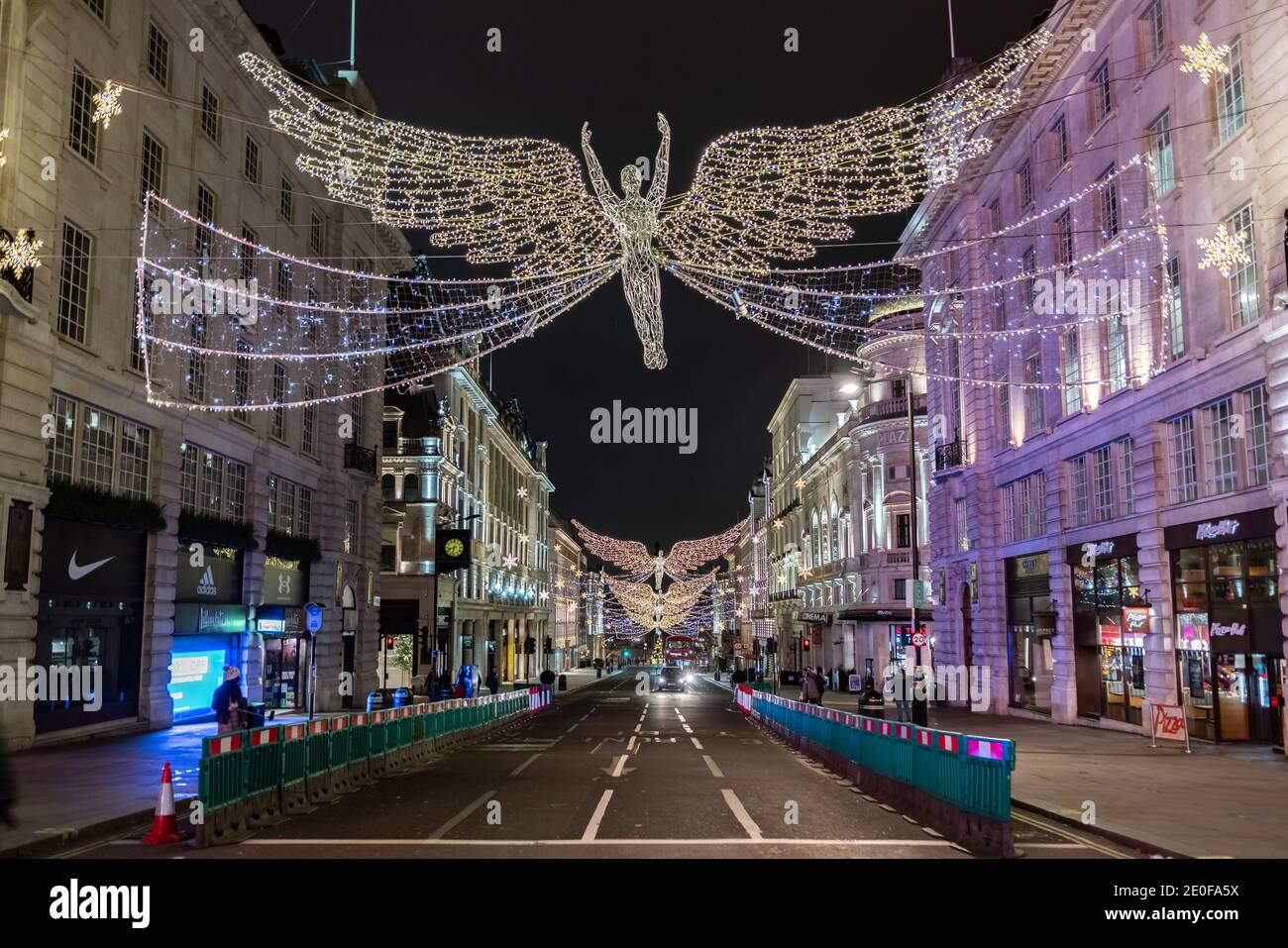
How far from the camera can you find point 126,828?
12930 mm

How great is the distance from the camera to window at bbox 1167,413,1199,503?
23203mm

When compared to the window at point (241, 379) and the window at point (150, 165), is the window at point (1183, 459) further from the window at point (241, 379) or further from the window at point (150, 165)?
the window at point (241, 379)

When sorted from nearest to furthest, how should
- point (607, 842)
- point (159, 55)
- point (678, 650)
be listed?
point (607, 842) → point (159, 55) → point (678, 650)

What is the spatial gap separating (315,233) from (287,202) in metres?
2.69

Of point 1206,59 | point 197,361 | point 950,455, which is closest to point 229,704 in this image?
point 197,361

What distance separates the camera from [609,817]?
13.6 metres

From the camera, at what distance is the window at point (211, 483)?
27.6 metres

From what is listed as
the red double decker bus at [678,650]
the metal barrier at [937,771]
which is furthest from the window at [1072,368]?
the red double decker bus at [678,650]

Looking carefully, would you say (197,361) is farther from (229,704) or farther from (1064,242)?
(1064,242)

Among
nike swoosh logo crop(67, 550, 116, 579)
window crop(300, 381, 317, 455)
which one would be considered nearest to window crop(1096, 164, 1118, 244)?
window crop(300, 381, 317, 455)

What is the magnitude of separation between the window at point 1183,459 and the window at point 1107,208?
565 centimetres

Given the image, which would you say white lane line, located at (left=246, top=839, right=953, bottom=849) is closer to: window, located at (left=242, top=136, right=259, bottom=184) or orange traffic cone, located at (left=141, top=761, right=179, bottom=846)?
orange traffic cone, located at (left=141, top=761, right=179, bottom=846)

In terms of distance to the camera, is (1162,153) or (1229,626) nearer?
(1229,626)

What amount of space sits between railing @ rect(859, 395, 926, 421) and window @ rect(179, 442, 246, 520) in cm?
3431
